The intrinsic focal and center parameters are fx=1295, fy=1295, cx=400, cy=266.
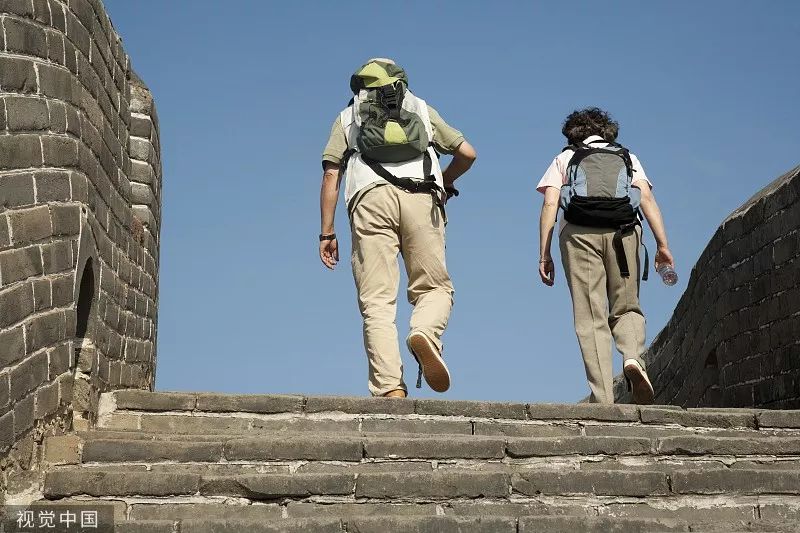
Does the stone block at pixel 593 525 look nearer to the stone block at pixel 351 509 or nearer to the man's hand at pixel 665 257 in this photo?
the stone block at pixel 351 509

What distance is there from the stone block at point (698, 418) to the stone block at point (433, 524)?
5.27 ft

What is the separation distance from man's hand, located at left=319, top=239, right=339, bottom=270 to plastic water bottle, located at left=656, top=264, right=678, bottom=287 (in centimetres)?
195

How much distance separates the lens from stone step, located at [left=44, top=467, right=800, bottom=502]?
5.00 meters

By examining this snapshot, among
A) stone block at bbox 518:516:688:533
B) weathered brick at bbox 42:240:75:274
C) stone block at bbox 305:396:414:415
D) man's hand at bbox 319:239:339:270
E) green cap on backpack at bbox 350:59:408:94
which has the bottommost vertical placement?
stone block at bbox 518:516:688:533

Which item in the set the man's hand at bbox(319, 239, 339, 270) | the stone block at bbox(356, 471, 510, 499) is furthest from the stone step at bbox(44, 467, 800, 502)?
the man's hand at bbox(319, 239, 339, 270)

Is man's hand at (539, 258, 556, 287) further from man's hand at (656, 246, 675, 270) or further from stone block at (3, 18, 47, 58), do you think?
stone block at (3, 18, 47, 58)

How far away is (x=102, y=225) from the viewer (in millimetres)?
6285

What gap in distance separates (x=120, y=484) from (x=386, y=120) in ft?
8.93

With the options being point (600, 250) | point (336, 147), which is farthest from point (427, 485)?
point (600, 250)

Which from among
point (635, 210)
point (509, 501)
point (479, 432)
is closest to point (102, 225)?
point (479, 432)

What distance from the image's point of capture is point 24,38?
16.9ft

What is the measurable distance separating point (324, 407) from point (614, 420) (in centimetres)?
140

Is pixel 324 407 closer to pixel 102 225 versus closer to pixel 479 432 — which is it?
pixel 479 432

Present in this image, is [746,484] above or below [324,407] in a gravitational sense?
below
